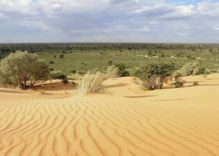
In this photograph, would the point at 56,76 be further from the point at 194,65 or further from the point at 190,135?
the point at 190,135

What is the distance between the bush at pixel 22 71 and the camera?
26625 millimetres

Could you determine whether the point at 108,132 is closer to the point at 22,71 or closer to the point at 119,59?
the point at 22,71

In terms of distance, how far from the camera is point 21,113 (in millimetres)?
8078

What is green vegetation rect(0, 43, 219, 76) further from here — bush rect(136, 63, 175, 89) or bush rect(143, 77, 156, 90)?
bush rect(143, 77, 156, 90)

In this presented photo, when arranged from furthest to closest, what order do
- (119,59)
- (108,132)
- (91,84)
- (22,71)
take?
1. (119,59)
2. (22,71)
3. (91,84)
4. (108,132)

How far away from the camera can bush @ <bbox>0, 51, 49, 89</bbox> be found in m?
26.6

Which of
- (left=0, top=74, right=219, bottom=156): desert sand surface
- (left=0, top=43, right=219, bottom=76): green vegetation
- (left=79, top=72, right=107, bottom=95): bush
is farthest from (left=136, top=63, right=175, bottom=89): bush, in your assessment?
(left=0, top=74, right=219, bottom=156): desert sand surface

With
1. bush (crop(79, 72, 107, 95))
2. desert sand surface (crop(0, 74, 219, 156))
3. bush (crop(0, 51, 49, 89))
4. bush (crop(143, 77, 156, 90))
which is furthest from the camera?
bush (crop(0, 51, 49, 89))

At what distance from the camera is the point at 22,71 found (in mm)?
26875

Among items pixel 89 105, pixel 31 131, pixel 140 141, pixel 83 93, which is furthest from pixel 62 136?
pixel 83 93

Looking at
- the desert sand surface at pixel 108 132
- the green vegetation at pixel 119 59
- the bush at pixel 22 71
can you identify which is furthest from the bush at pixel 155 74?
the desert sand surface at pixel 108 132

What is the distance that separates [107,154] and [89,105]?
457 cm

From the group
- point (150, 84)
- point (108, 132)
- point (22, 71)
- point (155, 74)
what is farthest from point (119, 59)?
point (108, 132)

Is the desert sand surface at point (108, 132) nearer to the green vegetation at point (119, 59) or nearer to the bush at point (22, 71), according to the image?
the green vegetation at point (119, 59)
